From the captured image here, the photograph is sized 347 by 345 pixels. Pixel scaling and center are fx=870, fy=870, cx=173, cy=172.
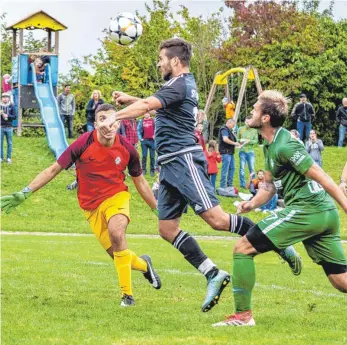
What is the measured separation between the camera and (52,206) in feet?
84.0

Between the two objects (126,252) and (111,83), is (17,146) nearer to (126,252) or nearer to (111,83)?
(111,83)

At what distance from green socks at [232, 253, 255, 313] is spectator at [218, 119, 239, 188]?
18850 millimetres

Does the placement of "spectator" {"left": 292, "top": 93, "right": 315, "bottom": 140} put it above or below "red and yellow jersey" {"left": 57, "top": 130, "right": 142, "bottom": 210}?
below

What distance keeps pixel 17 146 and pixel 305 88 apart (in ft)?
59.6

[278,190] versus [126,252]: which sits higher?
[278,190]

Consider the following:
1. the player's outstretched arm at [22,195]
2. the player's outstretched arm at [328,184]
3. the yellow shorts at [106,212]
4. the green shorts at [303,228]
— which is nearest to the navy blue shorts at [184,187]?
the yellow shorts at [106,212]

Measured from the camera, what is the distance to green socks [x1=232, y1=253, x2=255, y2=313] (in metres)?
7.58

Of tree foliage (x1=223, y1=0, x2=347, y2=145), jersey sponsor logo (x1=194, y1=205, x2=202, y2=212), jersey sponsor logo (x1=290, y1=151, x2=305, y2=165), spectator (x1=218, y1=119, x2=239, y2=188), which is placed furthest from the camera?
tree foliage (x1=223, y1=0, x2=347, y2=145)

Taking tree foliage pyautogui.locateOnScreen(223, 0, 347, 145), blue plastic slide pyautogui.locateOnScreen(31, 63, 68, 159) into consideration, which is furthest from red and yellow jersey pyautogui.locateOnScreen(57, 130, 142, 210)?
tree foliage pyautogui.locateOnScreen(223, 0, 347, 145)

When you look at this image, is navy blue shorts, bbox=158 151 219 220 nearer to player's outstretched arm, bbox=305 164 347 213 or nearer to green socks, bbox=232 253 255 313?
green socks, bbox=232 253 255 313

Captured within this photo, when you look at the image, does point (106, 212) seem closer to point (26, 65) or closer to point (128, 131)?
point (128, 131)

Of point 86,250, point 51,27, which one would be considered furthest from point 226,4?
point 86,250

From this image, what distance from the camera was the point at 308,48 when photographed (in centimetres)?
4541

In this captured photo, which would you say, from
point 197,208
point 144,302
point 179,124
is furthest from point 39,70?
point 197,208
